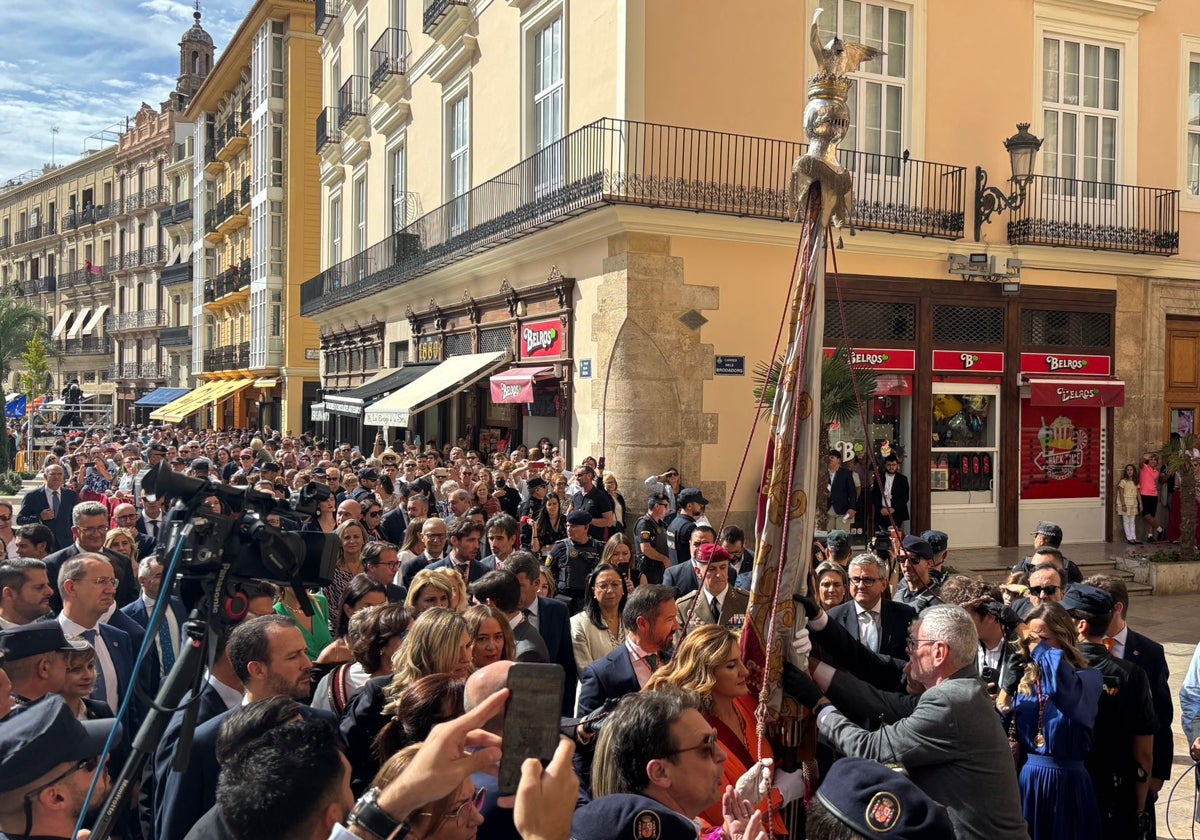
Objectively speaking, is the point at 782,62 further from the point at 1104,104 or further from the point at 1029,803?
the point at 1029,803

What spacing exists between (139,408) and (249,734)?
6149 cm

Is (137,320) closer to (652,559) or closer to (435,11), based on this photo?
(435,11)

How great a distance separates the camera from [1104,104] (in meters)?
17.1

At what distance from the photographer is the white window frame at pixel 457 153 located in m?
19.8

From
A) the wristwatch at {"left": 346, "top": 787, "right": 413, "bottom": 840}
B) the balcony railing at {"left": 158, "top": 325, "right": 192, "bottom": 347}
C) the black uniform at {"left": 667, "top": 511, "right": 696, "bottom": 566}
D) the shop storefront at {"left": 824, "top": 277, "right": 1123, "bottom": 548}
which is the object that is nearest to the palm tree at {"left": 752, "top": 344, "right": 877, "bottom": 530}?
the shop storefront at {"left": 824, "top": 277, "right": 1123, "bottom": 548}

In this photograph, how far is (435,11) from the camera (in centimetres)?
2045

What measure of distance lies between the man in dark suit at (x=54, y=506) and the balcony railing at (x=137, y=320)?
4994 cm

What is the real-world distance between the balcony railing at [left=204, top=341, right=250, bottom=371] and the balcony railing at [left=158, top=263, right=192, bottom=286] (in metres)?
7.01

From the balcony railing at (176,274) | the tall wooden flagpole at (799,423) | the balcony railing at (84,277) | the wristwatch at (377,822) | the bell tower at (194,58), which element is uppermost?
the bell tower at (194,58)

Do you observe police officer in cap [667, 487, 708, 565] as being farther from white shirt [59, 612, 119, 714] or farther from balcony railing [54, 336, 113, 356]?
balcony railing [54, 336, 113, 356]

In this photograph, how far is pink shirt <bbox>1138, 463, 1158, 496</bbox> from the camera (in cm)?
1656

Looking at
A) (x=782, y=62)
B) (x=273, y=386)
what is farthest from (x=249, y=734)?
(x=273, y=386)

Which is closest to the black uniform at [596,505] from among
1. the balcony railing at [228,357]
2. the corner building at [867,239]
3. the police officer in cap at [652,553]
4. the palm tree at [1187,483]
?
the police officer in cap at [652,553]

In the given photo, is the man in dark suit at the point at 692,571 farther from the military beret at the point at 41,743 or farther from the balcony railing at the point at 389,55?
the balcony railing at the point at 389,55
